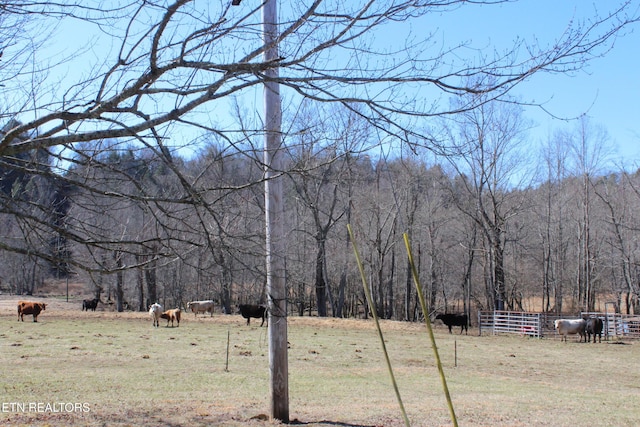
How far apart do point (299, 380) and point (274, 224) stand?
6.28m

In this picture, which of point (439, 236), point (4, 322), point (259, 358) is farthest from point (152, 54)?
point (439, 236)

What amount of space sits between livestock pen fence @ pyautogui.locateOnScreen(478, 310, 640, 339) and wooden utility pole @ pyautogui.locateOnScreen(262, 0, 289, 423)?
23.2 meters

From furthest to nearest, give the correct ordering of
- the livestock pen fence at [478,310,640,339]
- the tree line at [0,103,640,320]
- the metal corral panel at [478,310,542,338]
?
the metal corral panel at [478,310,542,338] < the livestock pen fence at [478,310,640,339] < the tree line at [0,103,640,320]

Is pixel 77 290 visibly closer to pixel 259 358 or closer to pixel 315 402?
pixel 259 358

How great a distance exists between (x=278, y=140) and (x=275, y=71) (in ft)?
2.08

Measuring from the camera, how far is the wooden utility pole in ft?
17.6

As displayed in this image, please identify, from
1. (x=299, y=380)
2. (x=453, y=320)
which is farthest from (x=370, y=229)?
(x=299, y=380)

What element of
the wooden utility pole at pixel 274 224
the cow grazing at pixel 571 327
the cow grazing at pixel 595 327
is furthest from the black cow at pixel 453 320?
the wooden utility pole at pixel 274 224

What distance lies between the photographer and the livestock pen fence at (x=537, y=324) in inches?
1125

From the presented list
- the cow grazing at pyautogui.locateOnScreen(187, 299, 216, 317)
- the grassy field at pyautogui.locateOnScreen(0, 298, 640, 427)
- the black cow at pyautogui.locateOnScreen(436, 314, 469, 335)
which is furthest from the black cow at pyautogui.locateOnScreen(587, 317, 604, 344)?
the cow grazing at pyautogui.locateOnScreen(187, 299, 216, 317)

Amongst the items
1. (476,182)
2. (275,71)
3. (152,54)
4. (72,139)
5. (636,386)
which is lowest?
(636,386)

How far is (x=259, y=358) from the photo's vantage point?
15750mm

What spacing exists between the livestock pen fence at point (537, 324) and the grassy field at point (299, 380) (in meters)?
4.79

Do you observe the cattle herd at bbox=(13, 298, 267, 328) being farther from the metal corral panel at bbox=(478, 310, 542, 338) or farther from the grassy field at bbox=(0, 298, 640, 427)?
the metal corral panel at bbox=(478, 310, 542, 338)
